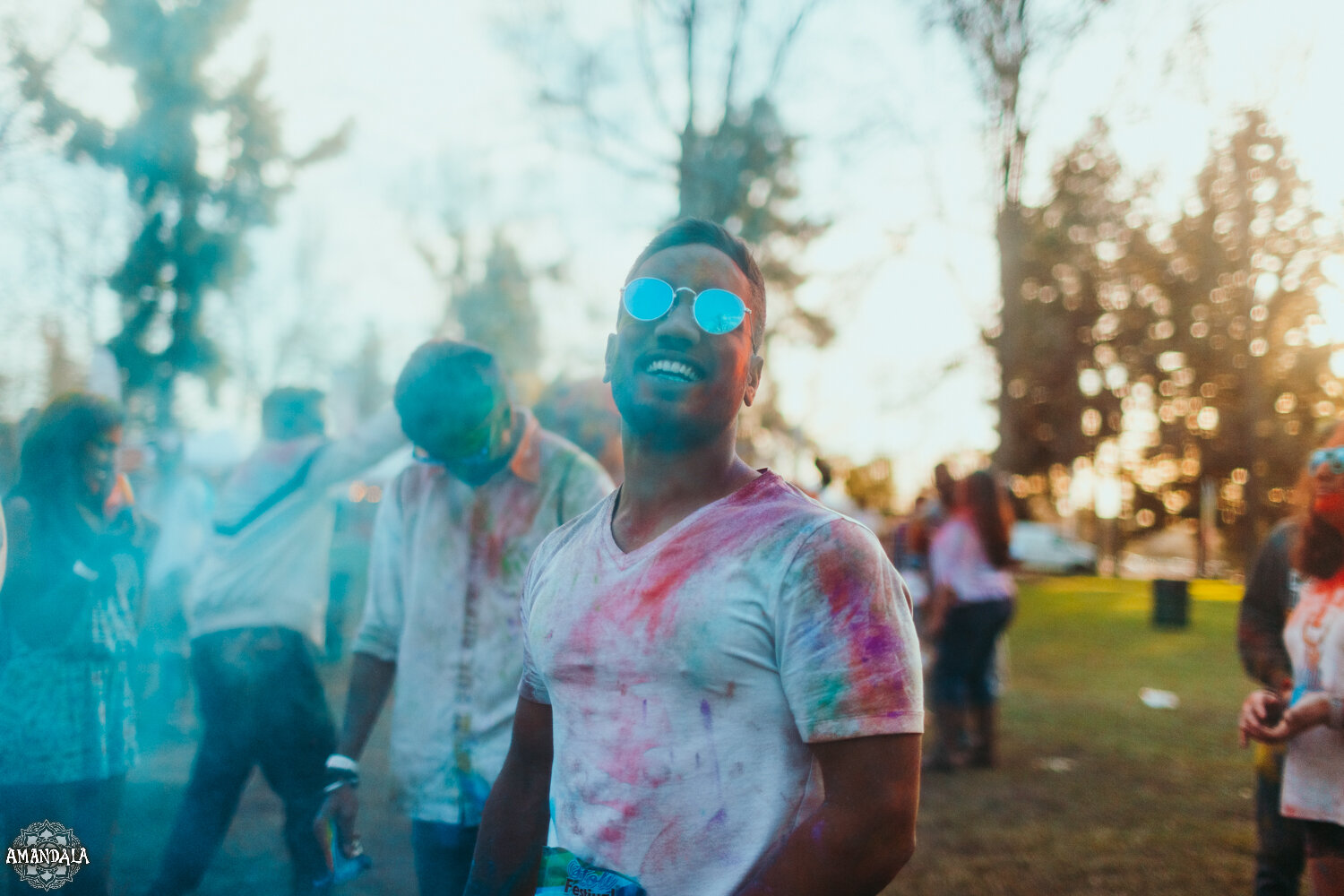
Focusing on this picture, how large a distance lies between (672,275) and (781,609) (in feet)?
2.02

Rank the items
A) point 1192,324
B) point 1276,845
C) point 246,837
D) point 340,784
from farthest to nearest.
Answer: point 1192,324 → point 246,837 → point 1276,845 → point 340,784

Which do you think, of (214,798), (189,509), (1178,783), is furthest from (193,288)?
(1178,783)

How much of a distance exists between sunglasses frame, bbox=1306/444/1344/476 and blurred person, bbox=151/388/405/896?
10.2ft

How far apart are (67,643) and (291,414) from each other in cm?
118

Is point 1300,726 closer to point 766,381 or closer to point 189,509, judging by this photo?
point 189,509

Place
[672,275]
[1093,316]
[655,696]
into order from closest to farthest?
[655,696] < [672,275] < [1093,316]

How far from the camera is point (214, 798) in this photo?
3604 millimetres

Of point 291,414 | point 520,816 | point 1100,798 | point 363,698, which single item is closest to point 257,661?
point 363,698

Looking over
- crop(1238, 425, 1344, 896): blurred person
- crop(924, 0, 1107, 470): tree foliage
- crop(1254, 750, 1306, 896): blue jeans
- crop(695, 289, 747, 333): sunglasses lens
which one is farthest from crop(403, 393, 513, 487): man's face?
crop(924, 0, 1107, 470): tree foliage

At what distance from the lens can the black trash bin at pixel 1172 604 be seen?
15930 millimetres

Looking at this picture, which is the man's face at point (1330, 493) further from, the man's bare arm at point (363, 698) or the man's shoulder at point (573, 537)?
the man's bare arm at point (363, 698)

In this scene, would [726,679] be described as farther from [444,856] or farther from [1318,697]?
[1318,697]

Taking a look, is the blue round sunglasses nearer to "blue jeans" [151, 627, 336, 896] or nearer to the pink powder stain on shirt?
the pink powder stain on shirt

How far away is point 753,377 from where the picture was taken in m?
1.81
